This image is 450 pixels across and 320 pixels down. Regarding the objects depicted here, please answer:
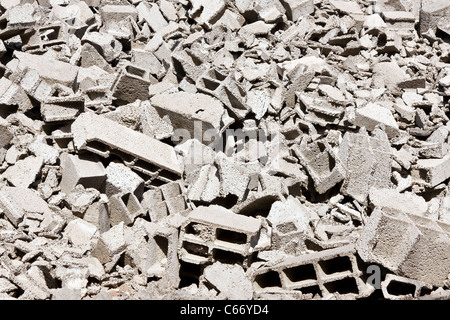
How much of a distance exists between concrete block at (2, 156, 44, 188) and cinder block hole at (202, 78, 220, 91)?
2.70 m

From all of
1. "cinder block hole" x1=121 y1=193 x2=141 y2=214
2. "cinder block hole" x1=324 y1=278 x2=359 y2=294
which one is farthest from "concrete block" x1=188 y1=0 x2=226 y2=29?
"cinder block hole" x1=324 y1=278 x2=359 y2=294

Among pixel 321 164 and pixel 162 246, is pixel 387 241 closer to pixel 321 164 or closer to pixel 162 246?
pixel 321 164

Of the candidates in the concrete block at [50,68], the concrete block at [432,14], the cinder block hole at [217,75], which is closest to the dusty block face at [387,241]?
the cinder block hole at [217,75]

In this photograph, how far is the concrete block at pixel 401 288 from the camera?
5.44m

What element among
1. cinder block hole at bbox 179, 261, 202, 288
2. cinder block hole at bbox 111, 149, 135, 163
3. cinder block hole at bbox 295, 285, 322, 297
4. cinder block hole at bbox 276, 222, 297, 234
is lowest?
cinder block hole at bbox 179, 261, 202, 288

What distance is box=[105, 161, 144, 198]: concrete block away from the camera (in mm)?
7008

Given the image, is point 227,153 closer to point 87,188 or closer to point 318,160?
point 318,160

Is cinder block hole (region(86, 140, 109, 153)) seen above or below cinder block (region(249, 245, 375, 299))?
above

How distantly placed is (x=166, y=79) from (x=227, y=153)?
6.39ft

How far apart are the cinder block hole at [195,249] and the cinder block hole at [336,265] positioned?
4.05ft

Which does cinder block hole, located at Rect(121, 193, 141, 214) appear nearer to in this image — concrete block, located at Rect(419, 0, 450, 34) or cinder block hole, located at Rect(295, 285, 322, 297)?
cinder block hole, located at Rect(295, 285, 322, 297)

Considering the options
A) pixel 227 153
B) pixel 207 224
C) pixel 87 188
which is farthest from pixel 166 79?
pixel 207 224

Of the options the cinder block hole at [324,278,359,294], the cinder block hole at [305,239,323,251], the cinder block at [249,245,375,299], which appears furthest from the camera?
the cinder block hole at [305,239,323,251]

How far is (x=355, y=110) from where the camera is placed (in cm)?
818
